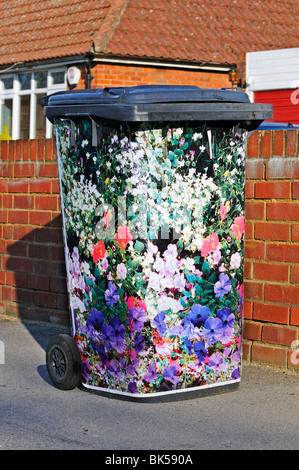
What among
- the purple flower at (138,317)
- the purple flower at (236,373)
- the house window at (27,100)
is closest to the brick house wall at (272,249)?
the purple flower at (236,373)

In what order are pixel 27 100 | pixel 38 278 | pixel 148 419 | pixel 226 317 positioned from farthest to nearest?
1. pixel 27 100
2. pixel 38 278
3. pixel 226 317
4. pixel 148 419

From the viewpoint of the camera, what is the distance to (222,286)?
5.20 m

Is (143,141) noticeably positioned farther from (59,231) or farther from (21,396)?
(59,231)

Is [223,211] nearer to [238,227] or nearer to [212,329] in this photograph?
[238,227]

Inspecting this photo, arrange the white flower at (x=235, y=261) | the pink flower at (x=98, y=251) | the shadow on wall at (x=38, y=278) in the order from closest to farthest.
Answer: the pink flower at (x=98, y=251) → the white flower at (x=235, y=261) → the shadow on wall at (x=38, y=278)

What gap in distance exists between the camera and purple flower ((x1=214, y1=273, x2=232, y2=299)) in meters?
5.18

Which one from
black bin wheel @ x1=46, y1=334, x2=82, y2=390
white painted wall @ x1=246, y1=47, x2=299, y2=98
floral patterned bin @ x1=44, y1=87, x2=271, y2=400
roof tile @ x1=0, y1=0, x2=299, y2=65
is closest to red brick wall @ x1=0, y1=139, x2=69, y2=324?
black bin wheel @ x1=46, y1=334, x2=82, y2=390

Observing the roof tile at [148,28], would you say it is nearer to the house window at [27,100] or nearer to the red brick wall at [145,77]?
the red brick wall at [145,77]

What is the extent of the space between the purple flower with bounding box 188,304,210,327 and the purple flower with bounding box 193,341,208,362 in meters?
0.11

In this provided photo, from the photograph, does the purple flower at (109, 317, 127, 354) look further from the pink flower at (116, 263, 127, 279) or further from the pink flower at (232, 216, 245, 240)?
the pink flower at (232, 216, 245, 240)

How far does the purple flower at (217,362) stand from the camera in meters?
5.19

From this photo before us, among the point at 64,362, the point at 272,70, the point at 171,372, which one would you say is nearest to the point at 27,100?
the point at 272,70

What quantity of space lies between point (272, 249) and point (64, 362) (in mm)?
1638

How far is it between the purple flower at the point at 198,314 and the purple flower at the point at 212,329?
0.11 ft
